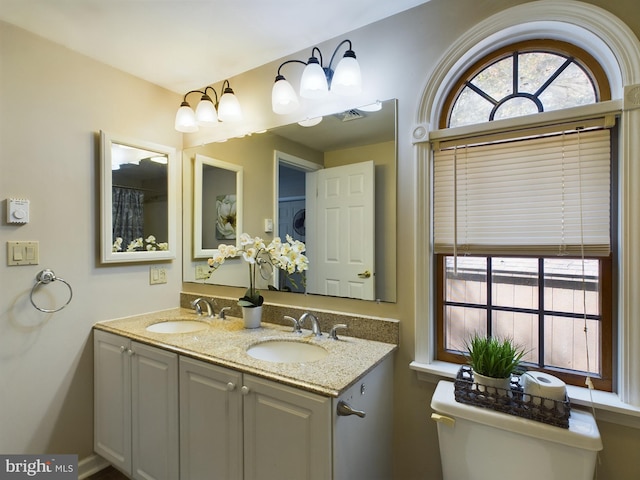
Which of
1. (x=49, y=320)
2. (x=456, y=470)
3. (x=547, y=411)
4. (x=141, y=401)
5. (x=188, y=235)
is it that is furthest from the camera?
(x=188, y=235)

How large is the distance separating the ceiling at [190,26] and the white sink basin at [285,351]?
60.1 inches

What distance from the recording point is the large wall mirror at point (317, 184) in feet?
4.91

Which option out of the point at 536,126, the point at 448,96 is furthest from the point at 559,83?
the point at 448,96

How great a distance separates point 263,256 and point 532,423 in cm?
138

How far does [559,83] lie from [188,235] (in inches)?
84.7

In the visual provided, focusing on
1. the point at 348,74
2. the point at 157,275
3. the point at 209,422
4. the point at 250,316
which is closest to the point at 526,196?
the point at 348,74

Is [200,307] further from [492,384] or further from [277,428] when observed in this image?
[492,384]

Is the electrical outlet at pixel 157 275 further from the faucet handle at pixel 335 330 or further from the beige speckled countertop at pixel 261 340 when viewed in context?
the faucet handle at pixel 335 330

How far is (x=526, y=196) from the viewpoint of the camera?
1.22m

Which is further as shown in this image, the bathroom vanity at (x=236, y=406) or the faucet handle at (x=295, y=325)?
the faucet handle at (x=295, y=325)

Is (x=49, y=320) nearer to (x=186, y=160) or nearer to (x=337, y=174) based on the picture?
(x=186, y=160)

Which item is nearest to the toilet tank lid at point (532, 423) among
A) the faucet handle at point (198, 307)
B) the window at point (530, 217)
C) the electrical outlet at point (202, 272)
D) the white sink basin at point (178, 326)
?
the window at point (530, 217)

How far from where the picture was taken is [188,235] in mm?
2211

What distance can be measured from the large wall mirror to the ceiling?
420mm
